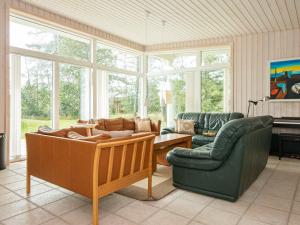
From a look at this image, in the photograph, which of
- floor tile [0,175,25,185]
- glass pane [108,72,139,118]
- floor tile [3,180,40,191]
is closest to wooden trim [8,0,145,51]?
glass pane [108,72,139,118]

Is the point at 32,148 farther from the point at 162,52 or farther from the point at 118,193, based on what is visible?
the point at 162,52

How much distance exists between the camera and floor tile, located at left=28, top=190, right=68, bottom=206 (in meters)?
2.63

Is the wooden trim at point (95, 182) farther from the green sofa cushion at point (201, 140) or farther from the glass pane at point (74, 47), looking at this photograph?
the glass pane at point (74, 47)

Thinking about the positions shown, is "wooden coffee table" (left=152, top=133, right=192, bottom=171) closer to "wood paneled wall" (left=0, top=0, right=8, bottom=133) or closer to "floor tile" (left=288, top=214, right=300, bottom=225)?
"floor tile" (left=288, top=214, right=300, bottom=225)

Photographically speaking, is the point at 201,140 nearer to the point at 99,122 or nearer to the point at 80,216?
the point at 99,122

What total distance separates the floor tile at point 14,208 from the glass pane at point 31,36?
299 centimetres

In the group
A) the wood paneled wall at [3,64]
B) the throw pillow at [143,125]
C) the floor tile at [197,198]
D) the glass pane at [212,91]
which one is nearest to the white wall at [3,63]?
the wood paneled wall at [3,64]

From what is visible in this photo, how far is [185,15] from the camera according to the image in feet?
15.0

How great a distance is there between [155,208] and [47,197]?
1299 mm

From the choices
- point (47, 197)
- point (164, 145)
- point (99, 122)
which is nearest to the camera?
point (47, 197)

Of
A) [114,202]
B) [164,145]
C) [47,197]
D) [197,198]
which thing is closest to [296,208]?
[197,198]

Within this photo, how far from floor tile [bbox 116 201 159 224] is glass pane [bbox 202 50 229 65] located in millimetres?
4622

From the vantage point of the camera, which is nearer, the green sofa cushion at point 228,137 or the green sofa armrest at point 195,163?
the green sofa cushion at point 228,137

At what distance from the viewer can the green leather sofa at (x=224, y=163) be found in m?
2.56
